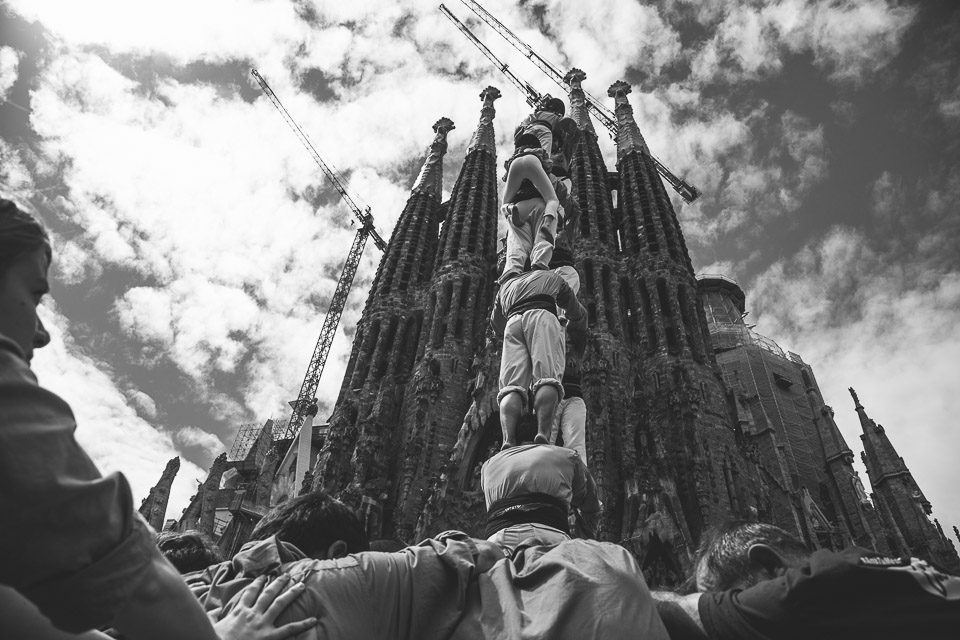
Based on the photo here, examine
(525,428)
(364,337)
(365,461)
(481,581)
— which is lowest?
(481,581)

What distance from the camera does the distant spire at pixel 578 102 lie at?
33.8 meters

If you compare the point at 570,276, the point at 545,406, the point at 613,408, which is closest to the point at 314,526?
the point at 545,406

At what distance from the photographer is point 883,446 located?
105 feet

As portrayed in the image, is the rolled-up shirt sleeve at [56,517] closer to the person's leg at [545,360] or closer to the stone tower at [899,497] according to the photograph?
the person's leg at [545,360]

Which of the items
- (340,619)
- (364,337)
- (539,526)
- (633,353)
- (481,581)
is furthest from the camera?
(364,337)

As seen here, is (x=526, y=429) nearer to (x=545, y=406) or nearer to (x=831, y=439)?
(x=545, y=406)

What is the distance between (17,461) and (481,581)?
188cm

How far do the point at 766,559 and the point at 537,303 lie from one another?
383 cm

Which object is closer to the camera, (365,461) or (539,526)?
(539,526)

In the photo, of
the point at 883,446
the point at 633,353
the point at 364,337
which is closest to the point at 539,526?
the point at 633,353

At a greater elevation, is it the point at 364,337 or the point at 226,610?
the point at 364,337

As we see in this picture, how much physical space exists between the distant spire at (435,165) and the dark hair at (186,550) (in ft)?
103

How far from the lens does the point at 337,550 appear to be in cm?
260

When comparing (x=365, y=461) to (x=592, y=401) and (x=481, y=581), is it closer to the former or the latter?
(x=592, y=401)
